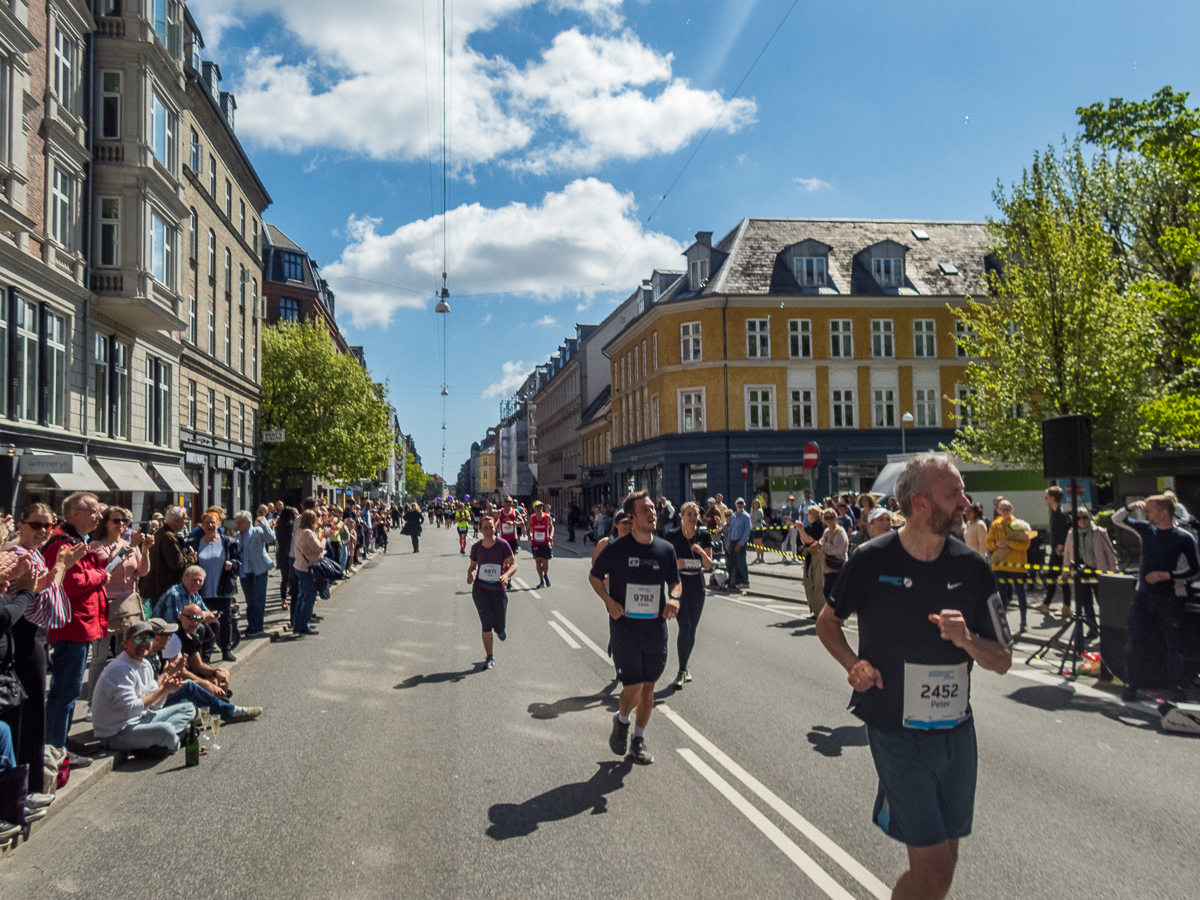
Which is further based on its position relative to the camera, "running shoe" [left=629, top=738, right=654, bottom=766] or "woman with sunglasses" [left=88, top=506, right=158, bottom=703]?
"woman with sunglasses" [left=88, top=506, right=158, bottom=703]

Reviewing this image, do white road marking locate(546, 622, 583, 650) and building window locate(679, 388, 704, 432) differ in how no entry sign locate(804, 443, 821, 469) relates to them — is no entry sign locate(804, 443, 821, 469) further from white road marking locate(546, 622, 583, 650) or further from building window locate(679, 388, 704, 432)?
building window locate(679, 388, 704, 432)

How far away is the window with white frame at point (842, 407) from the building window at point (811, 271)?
513 cm

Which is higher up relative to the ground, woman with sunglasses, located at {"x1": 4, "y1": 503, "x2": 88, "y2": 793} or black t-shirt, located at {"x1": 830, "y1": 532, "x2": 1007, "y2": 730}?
black t-shirt, located at {"x1": 830, "y1": 532, "x2": 1007, "y2": 730}

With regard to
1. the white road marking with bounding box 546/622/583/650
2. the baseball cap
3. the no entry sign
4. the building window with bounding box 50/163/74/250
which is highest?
the building window with bounding box 50/163/74/250

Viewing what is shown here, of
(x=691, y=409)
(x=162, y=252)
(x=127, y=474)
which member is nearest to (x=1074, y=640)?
(x=127, y=474)

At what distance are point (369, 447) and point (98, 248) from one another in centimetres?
2381

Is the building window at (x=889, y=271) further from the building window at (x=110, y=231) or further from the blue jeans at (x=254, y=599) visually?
the blue jeans at (x=254, y=599)

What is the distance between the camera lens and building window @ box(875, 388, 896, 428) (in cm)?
4088

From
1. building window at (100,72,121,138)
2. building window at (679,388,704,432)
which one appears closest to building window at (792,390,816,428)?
building window at (679,388,704,432)

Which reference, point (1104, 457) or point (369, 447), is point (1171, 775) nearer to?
point (1104, 457)

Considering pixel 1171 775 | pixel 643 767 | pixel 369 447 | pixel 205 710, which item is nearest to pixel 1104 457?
pixel 1171 775

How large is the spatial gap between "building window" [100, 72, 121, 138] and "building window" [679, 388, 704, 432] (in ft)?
82.4

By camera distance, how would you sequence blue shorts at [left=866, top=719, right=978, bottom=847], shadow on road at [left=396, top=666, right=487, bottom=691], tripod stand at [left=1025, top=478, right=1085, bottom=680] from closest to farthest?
blue shorts at [left=866, top=719, right=978, bottom=847]
shadow on road at [left=396, top=666, right=487, bottom=691]
tripod stand at [left=1025, top=478, right=1085, bottom=680]

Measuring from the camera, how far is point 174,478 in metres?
26.5
